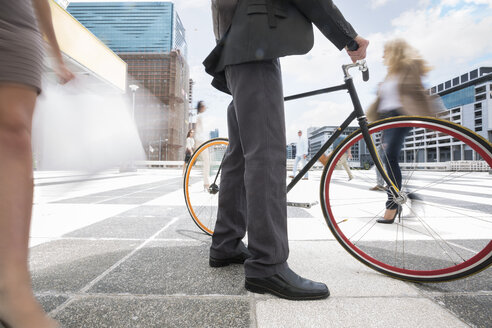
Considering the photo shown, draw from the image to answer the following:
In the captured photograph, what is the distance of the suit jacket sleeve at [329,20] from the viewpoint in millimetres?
1094

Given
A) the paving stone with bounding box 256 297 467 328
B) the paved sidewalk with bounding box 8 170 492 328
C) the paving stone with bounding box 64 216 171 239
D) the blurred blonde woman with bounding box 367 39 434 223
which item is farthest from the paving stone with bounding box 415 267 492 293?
the paving stone with bounding box 64 216 171 239

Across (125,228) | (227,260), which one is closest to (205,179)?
(125,228)

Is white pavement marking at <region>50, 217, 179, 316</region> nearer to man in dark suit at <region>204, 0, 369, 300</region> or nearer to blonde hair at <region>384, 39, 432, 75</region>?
man in dark suit at <region>204, 0, 369, 300</region>

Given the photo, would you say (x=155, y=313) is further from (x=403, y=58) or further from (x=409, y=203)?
(x=403, y=58)

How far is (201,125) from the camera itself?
4.55 metres

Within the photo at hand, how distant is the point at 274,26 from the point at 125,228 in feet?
6.34

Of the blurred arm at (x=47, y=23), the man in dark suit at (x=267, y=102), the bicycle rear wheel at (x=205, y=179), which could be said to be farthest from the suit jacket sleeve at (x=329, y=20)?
the bicycle rear wheel at (x=205, y=179)

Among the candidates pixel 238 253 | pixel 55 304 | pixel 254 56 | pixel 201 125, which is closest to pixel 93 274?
pixel 55 304

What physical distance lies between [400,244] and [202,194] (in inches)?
60.5

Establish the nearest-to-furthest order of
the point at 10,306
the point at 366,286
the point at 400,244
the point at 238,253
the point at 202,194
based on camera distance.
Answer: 1. the point at 10,306
2. the point at 366,286
3. the point at 238,253
4. the point at 400,244
5. the point at 202,194

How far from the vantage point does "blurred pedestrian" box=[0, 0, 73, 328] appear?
2.12 feet

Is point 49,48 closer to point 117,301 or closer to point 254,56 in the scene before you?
point 254,56

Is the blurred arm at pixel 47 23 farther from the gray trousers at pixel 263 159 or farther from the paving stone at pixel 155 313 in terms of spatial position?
the paving stone at pixel 155 313

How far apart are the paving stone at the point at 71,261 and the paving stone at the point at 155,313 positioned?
0.22m
